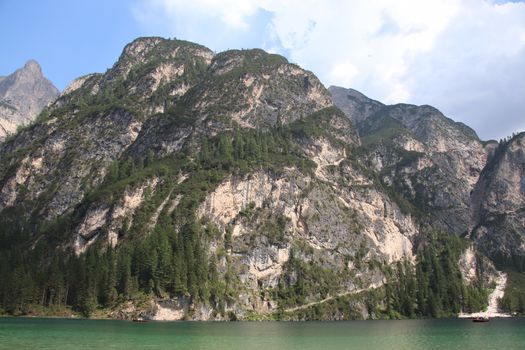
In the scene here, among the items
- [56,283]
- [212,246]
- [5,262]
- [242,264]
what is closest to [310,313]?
[242,264]

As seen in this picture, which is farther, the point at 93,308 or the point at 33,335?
the point at 93,308

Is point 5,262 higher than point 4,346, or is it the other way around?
point 5,262

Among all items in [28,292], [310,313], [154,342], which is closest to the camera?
[154,342]

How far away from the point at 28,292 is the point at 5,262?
1943 cm


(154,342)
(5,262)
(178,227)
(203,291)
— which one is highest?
(178,227)

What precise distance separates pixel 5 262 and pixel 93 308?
34374mm

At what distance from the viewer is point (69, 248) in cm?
19538

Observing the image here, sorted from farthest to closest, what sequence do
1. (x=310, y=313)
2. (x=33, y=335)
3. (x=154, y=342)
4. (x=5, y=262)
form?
(x=310, y=313) → (x=5, y=262) → (x=33, y=335) → (x=154, y=342)

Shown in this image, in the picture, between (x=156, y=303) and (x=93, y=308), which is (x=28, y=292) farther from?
(x=156, y=303)

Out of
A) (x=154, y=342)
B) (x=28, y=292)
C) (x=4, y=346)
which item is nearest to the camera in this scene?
(x=4, y=346)

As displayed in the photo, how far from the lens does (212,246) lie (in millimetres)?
191875

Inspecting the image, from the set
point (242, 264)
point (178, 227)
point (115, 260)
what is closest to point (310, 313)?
point (242, 264)

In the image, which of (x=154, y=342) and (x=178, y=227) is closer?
(x=154, y=342)

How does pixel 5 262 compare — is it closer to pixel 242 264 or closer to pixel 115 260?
pixel 115 260
